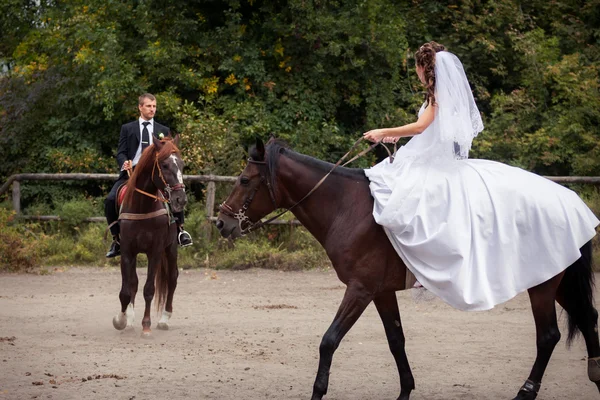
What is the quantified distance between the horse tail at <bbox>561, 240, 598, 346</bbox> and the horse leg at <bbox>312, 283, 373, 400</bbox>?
157 cm

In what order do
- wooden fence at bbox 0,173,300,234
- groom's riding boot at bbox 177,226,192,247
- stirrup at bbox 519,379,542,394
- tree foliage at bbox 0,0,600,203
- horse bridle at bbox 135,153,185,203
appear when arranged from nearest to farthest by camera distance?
stirrup at bbox 519,379,542,394 → horse bridle at bbox 135,153,185,203 → groom's riding boot at bbox 177,226,192,247 → wooden fence at bbox 0,173,300,234 → tree foliage at bbox 0,0,600,203

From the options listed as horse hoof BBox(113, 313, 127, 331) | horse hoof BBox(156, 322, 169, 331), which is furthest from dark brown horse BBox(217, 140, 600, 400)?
horse hoof BBox(156, 322, 169, 331)

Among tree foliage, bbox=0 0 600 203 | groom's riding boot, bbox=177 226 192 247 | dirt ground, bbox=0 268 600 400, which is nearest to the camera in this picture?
dirt ground, bbox=0 268 600 400

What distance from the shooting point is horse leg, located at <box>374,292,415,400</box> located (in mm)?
6258

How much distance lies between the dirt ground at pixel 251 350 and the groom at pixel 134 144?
119 cm

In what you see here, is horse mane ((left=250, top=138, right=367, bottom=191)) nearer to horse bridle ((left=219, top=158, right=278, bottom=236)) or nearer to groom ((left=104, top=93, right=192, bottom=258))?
horse bridle ((left=219, top=158, right=278, bottom=236))

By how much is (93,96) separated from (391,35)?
638 centimetres

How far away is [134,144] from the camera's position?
962 cm

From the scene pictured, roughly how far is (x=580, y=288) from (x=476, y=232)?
1.00 meters

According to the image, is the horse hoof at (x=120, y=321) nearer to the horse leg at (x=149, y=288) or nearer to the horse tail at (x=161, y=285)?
the horse leg at (x=149, y=288)

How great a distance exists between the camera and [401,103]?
18641 millimetres

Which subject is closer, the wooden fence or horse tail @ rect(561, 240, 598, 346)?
horse tail @ rect(561, 240, 598, 346)

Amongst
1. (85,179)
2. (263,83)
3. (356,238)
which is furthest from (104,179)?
Answer: (356,238)

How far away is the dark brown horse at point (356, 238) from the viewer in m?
6.05
